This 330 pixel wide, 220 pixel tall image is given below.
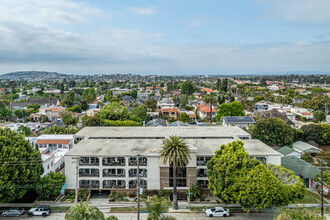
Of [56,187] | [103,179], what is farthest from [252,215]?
[56,187]

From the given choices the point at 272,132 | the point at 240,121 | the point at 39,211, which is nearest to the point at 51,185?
the point at 39,211

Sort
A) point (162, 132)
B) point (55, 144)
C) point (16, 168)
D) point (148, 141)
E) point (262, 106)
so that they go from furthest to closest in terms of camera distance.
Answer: point (262, 106) < point (55, 144) < point (162, 132) < point (148, 141) < point (16, 168)

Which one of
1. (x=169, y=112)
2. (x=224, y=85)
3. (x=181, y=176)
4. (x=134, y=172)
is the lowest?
(x=181, y=176)

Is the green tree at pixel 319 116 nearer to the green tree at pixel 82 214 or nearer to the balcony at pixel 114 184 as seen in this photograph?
the balcony at pixel 114 184

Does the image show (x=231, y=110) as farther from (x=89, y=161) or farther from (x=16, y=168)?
(x=16, y=168)

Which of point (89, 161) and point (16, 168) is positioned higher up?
point (16, 168)

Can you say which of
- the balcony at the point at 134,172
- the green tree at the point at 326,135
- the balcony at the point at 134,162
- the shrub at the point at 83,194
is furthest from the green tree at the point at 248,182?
the green tree at the point at 326,135

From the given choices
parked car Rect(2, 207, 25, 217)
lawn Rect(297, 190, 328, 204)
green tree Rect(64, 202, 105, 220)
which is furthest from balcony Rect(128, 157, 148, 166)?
lawn Rect(297, 190, 328, 204)
